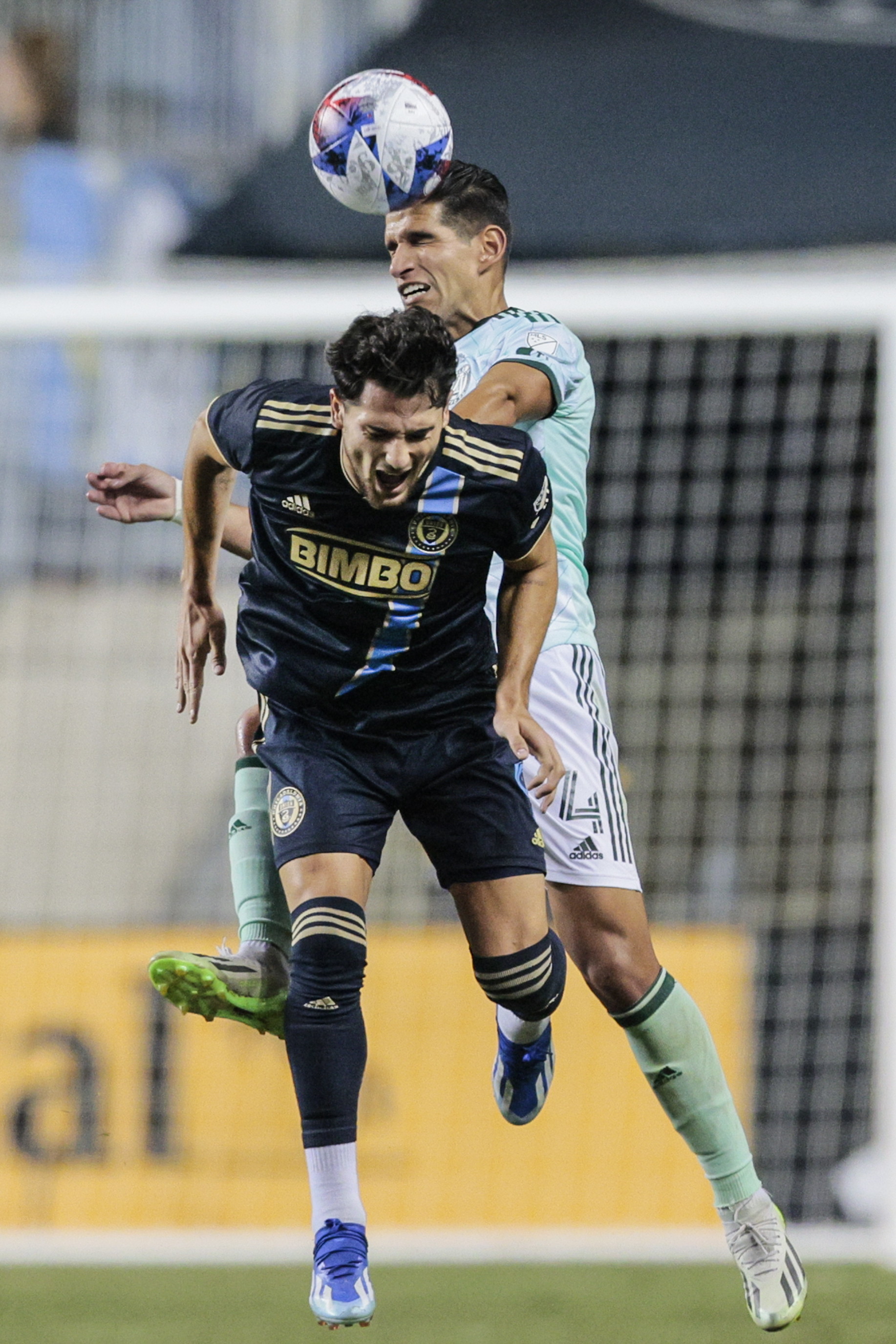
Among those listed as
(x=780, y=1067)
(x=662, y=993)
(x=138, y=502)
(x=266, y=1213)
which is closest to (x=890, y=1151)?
(x=780, y=1067)

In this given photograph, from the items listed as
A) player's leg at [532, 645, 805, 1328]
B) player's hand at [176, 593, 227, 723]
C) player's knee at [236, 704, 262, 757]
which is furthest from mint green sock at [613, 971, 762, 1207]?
player's hand at [176, 593, 227, 723]

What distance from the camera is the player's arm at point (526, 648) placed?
3.54 m

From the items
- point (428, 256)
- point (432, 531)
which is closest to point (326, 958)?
point (432, 531)

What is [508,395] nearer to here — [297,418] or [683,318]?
[297,418]

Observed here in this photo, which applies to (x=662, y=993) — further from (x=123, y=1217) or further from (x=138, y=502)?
(x=123, y=1217)

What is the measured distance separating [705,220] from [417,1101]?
142 inches

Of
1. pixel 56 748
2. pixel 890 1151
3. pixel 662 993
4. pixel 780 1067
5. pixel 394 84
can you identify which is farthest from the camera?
pixel 56 748

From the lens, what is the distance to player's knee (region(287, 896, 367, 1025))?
354 centimetres

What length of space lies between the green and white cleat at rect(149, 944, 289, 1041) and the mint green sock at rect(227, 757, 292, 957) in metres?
0.08

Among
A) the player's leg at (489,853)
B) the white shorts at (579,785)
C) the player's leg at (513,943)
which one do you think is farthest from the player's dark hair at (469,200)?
Answer: the player's leg at (513,943)

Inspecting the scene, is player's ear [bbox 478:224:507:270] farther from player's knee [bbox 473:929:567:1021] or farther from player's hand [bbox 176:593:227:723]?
player's knee [bbox 473:929:567:1021]

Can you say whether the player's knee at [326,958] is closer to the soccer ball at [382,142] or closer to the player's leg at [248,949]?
the player's leg at [248,949]

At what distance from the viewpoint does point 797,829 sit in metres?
8.10

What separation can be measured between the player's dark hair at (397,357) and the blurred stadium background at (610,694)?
3389mm
